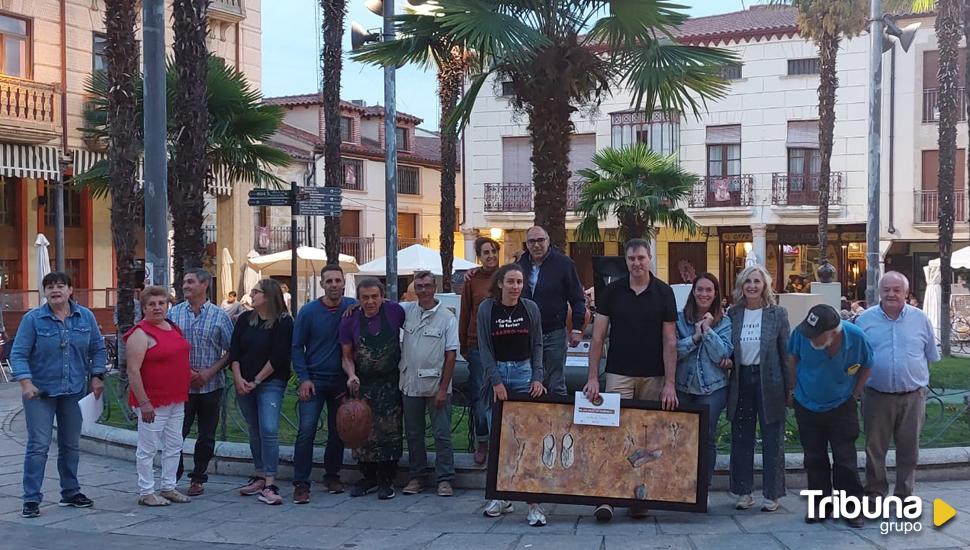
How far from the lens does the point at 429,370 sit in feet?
24.7

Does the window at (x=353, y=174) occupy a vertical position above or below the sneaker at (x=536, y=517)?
above

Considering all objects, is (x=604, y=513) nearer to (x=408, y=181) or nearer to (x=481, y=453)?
(x=481, y=453)

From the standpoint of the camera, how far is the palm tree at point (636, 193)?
65.2 ft

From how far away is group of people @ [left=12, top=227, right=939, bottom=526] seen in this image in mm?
6668

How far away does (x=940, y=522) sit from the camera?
21.3 ft

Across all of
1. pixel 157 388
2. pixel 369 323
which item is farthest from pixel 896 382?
pixel 157 388

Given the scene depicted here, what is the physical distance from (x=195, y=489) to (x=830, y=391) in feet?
16.2

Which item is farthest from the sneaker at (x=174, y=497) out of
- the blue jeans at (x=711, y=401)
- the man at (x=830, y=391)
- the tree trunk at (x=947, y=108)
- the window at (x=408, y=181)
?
the window at (x=408, y=181)

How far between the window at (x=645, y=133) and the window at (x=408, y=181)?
10663 millimetres

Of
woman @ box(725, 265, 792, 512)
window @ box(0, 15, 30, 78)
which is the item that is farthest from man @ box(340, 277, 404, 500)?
window @ box(0, 15, 30, 78)

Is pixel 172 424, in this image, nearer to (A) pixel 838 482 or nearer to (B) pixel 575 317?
(B) pixel 575 317

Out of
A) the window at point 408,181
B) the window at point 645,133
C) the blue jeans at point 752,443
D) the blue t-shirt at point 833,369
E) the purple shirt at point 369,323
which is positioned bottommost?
the blue jeans at point 752,443

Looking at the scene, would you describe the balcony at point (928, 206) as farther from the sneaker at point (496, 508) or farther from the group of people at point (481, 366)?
the sneaker at point (496, 508)

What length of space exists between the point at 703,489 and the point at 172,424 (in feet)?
13.2
